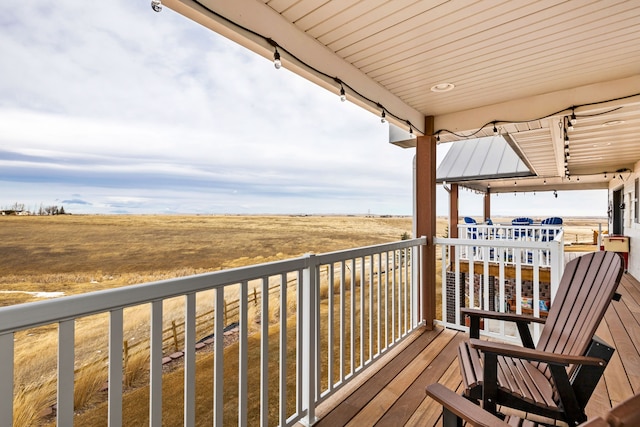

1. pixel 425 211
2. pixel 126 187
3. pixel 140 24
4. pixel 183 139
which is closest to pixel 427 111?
pixel 425 211

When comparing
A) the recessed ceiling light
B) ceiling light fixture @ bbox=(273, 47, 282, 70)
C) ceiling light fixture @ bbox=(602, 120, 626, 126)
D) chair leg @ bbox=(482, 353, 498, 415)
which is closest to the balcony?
chair leg @ bbox=(482, 353, 498, 415)

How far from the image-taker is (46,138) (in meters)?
3.66

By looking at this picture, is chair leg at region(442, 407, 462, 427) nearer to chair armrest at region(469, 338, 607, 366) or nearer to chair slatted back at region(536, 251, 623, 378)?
chair armrest at region(469, 338, 607, 366)

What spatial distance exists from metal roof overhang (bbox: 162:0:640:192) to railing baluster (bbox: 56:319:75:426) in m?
1.42

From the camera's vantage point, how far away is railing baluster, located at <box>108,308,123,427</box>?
3.50 ft

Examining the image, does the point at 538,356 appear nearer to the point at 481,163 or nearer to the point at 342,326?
the point at 342,326

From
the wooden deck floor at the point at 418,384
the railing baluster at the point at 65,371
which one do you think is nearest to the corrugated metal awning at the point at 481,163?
the wooden deck floor at the point at 418,384

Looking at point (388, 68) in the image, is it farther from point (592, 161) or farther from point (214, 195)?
point (214, 195)

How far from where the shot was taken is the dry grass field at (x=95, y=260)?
84.6 inches

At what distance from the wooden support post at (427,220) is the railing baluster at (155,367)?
284cm

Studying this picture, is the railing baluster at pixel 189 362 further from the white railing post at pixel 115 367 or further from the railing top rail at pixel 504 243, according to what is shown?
the railing top rail at pixel 504 243

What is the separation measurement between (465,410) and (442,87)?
8.77ft

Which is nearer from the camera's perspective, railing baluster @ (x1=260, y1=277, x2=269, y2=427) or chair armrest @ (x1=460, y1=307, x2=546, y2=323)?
railing baluster @ (x1=260, y1=277, x2=269, y2=427)

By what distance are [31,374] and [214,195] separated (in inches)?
311
